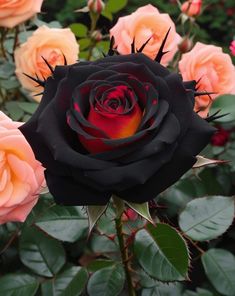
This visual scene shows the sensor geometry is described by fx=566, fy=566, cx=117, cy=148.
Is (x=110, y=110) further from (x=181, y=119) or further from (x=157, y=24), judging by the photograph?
(x=157, y=24)

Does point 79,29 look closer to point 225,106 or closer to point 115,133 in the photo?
point 225,106

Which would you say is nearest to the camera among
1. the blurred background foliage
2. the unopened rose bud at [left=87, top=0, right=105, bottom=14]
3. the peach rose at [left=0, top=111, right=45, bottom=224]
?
the peach rose at [left=0, top=111, right=45, bottom=224]

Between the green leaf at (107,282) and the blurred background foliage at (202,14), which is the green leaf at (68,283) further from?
the blurred background foliage at (202,14)

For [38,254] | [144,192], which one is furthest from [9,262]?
[144,192]

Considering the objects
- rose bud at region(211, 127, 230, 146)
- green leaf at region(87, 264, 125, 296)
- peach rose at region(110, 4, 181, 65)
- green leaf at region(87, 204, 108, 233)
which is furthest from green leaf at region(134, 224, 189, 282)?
rose bud at region(211, 127, 230, 146)

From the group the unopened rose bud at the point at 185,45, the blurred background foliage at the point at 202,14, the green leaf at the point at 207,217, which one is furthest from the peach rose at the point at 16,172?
the blurred background foliage at the point at 202,14

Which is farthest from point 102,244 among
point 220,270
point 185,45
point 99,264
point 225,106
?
point 185,45

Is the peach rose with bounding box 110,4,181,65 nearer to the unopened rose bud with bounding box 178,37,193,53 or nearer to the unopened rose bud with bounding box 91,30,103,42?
the unopened rose bud with bounding box 178,37,193,53
